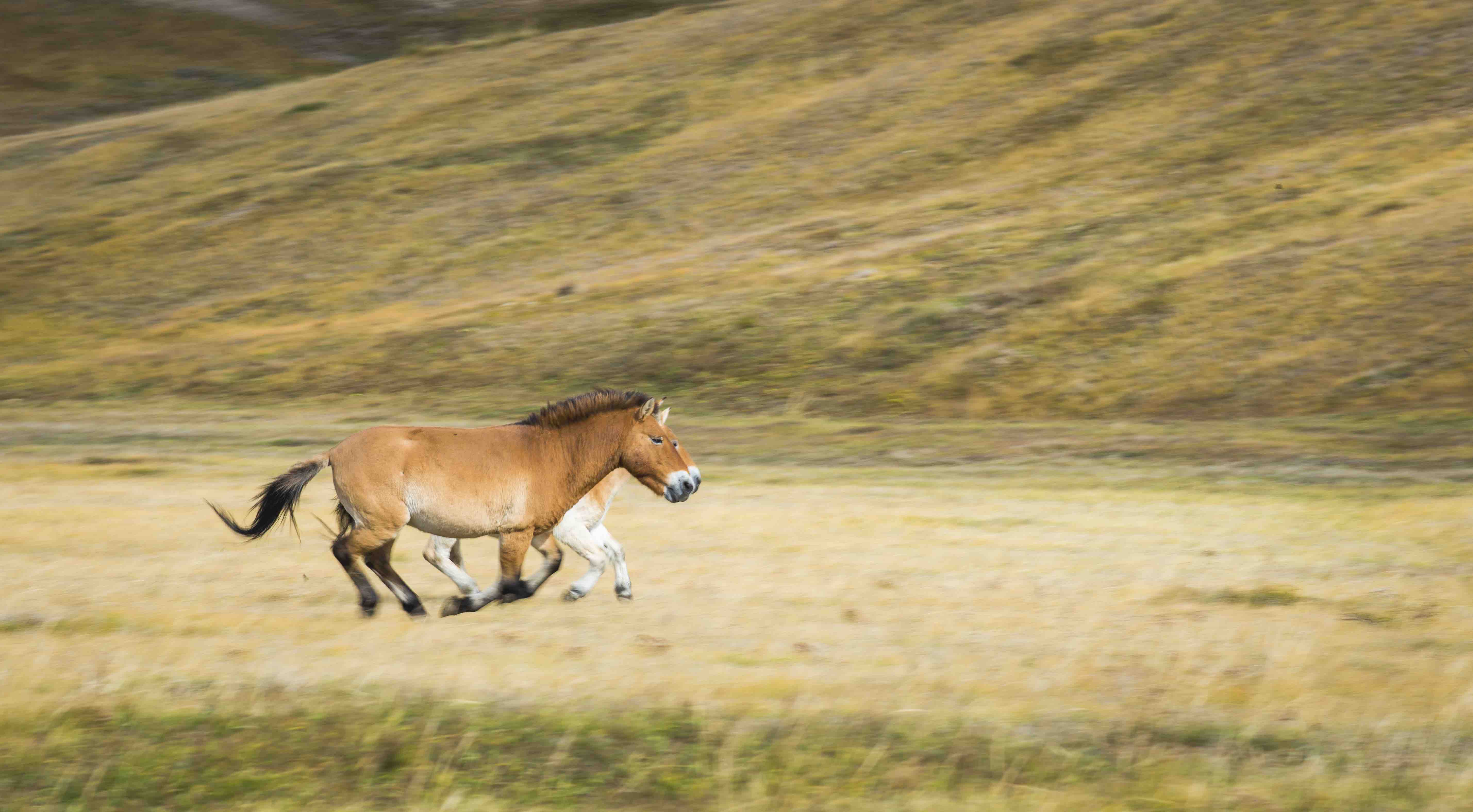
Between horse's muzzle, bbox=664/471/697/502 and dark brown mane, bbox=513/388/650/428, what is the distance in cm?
62

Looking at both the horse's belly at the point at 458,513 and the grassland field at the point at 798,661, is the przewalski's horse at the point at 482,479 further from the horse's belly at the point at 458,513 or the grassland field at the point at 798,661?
the grassland field at the point at 798,661

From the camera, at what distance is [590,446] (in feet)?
37.3

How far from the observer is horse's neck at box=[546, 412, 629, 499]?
37.0 ft

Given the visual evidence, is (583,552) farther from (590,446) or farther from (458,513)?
(458,513)

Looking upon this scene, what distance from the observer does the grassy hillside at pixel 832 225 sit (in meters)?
32.1

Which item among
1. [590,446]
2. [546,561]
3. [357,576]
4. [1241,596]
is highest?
[590,446]

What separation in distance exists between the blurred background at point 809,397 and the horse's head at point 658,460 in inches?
39.9

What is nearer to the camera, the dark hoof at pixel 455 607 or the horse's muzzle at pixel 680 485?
the dark hoof at pixel 455 607

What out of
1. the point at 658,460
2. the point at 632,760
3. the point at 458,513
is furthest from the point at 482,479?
the point at 632,760

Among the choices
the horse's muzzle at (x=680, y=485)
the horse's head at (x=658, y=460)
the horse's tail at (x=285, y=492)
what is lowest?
the horse's muzzle at (x=680, y=485)

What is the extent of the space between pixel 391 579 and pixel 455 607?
1.66 ft

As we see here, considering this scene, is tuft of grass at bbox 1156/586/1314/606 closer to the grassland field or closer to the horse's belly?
the grassland field

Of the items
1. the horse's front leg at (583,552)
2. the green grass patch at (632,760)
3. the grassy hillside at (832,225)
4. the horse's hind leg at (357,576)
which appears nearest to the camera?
the green grass patch at (632,760)

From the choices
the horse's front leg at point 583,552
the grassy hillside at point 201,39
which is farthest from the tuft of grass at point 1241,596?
the grassy hillside at point 201,39
